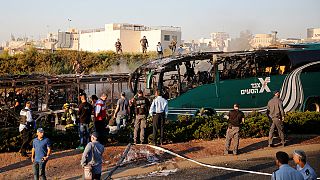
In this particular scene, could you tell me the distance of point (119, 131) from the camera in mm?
14852

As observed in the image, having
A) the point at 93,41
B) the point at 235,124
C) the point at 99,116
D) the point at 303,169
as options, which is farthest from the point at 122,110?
the point at 93,41

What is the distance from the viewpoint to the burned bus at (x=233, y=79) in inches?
711

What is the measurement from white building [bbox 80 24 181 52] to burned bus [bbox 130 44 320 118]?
3565 centimetres

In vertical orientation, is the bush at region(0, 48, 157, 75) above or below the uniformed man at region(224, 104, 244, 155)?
above

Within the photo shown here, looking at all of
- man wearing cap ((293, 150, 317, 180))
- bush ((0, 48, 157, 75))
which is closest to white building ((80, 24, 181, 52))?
bush ((0, 48, 157, 75))

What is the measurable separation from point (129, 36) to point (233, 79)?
37920 mm

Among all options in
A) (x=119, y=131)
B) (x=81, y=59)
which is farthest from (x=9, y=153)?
(x=81, y=59)

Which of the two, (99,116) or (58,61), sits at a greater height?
(58,61)

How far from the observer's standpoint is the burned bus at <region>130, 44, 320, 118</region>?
1805 centimetres

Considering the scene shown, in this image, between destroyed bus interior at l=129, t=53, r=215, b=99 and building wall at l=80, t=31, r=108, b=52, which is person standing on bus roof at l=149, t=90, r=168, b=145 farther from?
building wall at l=80, t=31, r=108, b=52

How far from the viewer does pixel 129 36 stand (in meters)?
55.5

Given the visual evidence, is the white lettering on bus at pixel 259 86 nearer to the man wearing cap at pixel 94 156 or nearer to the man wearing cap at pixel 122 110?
the man wearing cap at pixel 122 110

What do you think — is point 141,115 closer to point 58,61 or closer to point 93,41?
point 58,61

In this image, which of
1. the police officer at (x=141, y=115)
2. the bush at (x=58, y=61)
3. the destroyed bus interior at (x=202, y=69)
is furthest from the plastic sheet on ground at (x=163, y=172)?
the bush at (x=58, y=61)
